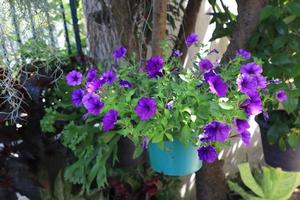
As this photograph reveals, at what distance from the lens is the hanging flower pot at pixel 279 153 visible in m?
1.54

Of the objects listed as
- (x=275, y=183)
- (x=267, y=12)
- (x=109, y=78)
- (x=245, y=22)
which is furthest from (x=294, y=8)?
(x=275, y=183)

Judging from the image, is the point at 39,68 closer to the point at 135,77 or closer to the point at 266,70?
the point at 135,77

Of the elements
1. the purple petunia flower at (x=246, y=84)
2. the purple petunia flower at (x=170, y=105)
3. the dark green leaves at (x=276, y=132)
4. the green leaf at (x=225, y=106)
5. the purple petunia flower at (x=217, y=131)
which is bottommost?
the dark green leaves at (x=276, y=132)

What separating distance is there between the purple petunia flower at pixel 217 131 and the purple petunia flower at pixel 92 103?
31 cm

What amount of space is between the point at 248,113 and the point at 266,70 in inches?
13.3

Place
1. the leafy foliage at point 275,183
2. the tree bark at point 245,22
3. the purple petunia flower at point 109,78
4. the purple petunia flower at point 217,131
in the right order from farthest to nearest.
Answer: the leafy foliage at point 275,183 → the tree bark at point 245,22 → the purple petunia flower at point 109,78 → the purple petunia flower at point 217,131

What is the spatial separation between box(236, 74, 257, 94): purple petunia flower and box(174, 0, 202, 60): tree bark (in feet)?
2.33

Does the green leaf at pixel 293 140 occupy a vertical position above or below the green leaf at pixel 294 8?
below

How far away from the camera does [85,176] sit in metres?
1.31

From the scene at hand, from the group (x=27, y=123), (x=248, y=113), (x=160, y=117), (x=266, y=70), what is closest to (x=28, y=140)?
(x=27, y=123)

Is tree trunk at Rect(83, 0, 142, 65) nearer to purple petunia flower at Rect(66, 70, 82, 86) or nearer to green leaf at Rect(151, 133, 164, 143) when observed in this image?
purple petunia flower at Rect(66, 70, 82, 86)

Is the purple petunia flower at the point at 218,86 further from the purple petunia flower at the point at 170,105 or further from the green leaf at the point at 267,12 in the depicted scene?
the green leaf at the point at 267,12

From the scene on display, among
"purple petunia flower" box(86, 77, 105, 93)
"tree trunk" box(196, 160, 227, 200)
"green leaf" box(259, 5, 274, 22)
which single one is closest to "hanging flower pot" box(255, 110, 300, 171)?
"tree trunk" box(196, 160, 227, 200)

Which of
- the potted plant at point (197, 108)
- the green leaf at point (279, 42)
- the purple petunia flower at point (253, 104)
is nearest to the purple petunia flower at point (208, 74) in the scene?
the potted plant at point (197, 108)
